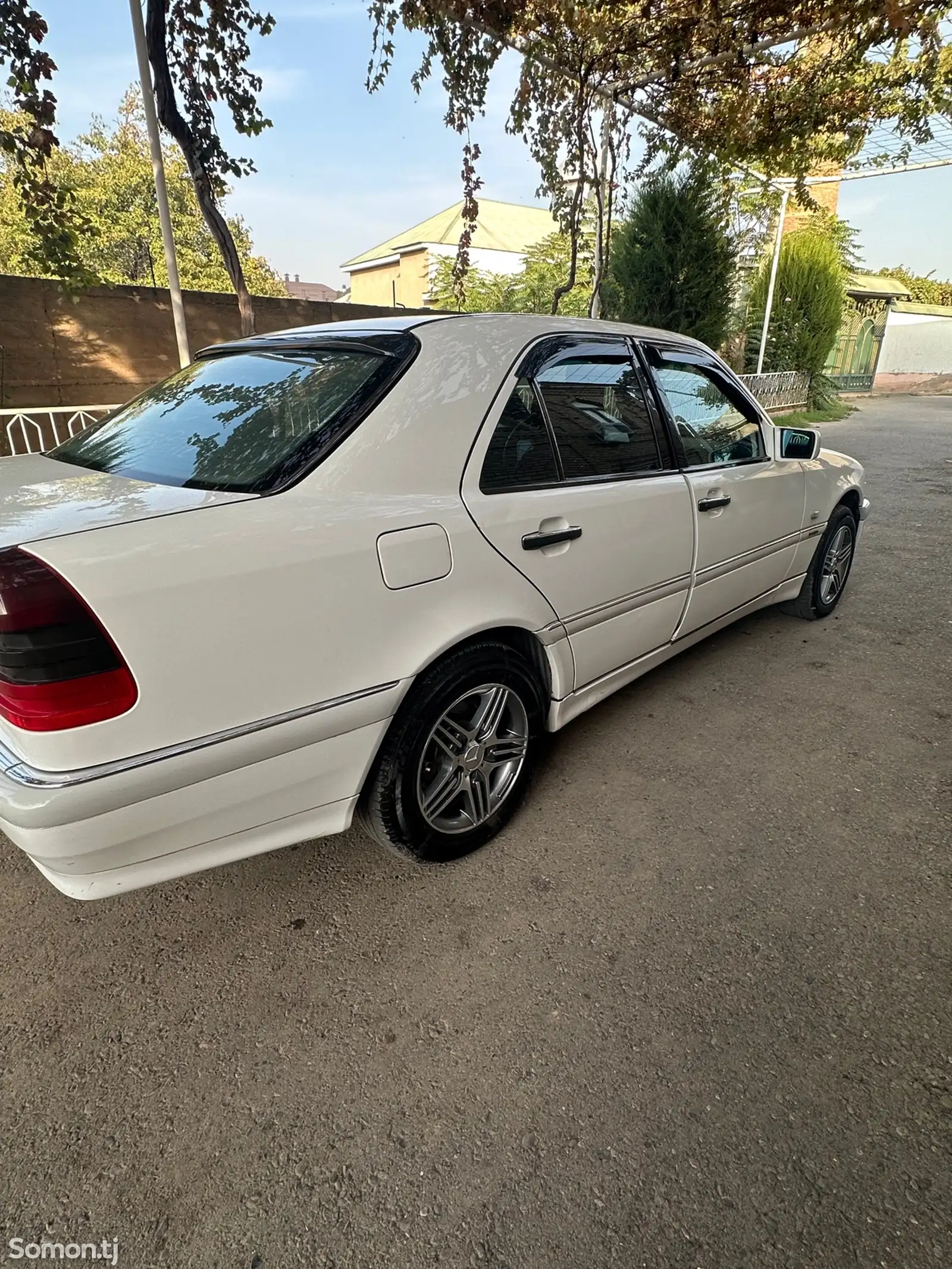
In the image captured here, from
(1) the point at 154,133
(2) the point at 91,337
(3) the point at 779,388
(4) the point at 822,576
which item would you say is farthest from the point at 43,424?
(3) the point at 779,388

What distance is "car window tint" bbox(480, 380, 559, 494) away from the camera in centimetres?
212

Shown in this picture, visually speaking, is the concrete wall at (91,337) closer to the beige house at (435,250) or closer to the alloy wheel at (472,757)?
the alloy wheel at (472,757)

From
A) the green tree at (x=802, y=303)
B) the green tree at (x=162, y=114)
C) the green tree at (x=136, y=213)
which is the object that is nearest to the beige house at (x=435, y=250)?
the green tree at (x=136, y=213)

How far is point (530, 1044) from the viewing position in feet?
5.52

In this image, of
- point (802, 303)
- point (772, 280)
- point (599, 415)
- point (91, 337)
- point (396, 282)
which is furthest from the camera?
point (396, 282)

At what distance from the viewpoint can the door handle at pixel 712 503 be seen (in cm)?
292

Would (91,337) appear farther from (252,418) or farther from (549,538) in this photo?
(549,538)

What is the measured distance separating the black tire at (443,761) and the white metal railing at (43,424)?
5546mm

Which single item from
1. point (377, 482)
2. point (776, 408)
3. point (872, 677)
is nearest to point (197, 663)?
point (377, 482)

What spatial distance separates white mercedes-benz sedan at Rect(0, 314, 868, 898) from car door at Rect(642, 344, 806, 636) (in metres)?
0.03

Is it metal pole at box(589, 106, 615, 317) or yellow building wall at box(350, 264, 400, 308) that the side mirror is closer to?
metal pole at box(589, 106, 615, 317)

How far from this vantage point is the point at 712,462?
10.1 feet

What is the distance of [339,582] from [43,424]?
6447mm

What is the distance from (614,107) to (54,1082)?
9719mm
